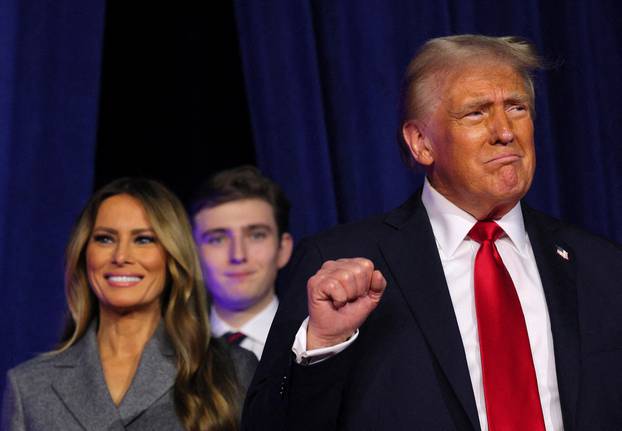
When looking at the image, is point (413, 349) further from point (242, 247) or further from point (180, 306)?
point (242, 247)

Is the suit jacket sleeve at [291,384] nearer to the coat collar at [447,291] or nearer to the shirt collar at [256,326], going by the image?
the coat collar at [447,291]

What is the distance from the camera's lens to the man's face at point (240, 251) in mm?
2949

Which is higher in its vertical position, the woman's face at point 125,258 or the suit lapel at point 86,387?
the woman's face at point 125,258

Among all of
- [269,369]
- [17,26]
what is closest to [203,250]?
[17,26]

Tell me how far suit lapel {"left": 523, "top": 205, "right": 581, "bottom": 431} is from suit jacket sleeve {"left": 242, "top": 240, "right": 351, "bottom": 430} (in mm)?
386

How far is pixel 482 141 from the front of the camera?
1773mm

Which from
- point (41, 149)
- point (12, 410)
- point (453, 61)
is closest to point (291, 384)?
point (453, 61)

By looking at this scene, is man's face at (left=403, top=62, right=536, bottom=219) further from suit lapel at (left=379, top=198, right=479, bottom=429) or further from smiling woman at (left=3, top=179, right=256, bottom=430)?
smiling woman at (left=3, top=179, right=256, bottom=430)

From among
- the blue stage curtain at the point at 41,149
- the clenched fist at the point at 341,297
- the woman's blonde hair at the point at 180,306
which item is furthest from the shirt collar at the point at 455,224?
the blue stage curtain at the point at 41,149

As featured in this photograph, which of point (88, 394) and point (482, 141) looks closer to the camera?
point (482, 141)

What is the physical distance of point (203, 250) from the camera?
3.04m

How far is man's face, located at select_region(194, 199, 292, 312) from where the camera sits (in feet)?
9.68

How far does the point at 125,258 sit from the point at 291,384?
1.00 metres

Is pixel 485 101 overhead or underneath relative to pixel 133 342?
overhead
